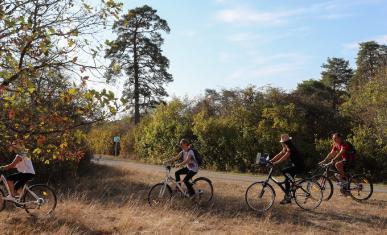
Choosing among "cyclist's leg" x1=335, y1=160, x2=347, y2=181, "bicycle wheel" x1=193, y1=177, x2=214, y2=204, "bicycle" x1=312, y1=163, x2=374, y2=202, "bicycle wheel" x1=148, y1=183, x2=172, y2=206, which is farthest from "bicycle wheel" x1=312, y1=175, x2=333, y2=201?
"bicycle wheel" x1=148, y1=183, x2=172, y2=206

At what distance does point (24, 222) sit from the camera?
11094 mm

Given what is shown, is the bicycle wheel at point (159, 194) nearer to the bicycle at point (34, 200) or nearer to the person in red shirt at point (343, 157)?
the bicycle at point (34, 200)

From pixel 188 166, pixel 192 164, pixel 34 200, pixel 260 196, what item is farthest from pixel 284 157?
pixel 34 200

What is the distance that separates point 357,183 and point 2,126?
10.5 metres

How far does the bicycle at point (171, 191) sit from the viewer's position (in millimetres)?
13344

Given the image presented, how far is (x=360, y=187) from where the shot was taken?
13711mm

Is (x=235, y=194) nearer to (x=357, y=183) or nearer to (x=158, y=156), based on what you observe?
(x=357, y=183)

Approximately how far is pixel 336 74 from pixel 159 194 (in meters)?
46.1

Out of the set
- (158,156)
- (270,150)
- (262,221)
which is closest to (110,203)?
(262,221)

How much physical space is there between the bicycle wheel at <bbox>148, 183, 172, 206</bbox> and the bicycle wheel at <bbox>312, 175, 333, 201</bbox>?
3853 mm

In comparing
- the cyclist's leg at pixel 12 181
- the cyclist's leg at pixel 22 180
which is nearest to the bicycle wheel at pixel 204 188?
the cyclist's leg at pixel 22 180

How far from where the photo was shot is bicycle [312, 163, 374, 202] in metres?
13.7

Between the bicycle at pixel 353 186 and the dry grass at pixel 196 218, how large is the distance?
255mm

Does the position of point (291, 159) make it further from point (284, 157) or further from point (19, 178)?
point (19, 178)
